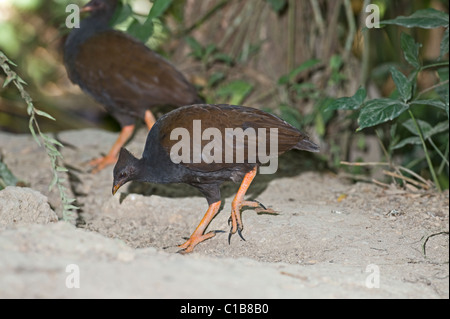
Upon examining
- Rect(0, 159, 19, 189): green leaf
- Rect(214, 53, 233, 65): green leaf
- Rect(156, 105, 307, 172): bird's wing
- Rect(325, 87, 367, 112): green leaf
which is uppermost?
Rect(214, 53, 233, 65): green leaf

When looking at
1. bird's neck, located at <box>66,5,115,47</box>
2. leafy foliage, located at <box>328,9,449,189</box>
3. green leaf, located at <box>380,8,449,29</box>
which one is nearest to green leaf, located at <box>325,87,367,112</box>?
leafy foliage, located at <box>328,9,449,189</box>

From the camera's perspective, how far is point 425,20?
Answer: 182 inches

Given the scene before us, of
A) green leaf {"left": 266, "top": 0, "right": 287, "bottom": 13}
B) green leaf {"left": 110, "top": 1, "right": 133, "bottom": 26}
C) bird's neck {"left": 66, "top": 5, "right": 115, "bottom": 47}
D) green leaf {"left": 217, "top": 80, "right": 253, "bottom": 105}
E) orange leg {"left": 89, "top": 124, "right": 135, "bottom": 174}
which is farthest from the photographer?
green leaf {"left": 266, "top": 0, "right": 287, "bottom": 13}

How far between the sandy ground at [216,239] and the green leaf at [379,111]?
630 mm

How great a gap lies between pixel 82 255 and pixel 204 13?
4359 mm

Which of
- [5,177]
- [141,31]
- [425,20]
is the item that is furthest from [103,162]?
[425,20]

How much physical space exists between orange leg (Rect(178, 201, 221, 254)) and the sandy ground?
65 millimetres

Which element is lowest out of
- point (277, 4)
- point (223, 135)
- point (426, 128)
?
point (223, 135)

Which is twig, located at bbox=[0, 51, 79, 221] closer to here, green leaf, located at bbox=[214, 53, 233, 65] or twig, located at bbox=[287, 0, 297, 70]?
green leaf, located at bbox=[214, 53, 233, 65]

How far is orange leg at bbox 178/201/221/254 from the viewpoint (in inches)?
153

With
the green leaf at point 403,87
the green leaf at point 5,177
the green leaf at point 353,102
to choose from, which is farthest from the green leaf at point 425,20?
the green leaf at point 5,177

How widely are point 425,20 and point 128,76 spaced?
240 cm

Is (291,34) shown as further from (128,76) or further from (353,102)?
(353,102)

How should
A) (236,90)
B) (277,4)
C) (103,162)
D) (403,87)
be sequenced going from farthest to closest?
1. (277,4)
2. (236,90)
3. (103,162)
4. (403,87)
